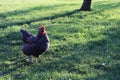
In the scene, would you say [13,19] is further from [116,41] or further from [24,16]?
[116,41]

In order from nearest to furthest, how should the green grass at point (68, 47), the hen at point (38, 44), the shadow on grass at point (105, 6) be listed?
the green grass at point (68, 47) < the hen at point (38, 44) < the shadow on grass at point (105, 6)

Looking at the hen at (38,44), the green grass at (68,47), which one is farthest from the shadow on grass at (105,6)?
the hen at (38,44)

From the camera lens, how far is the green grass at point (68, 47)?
8.34 metres

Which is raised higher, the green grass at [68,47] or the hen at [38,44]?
the hen at [38,44]

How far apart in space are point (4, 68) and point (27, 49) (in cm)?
81

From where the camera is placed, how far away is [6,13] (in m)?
17.5

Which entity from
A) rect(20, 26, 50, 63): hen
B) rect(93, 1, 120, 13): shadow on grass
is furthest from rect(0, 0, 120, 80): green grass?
rect(93, 1, 120, 13): shadow on grass

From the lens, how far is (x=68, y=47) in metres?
10.4

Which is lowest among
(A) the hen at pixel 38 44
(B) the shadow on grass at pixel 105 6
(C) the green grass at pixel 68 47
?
(B) the shadow on grass at pixel 105 6

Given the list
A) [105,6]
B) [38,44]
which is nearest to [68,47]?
[38,44]

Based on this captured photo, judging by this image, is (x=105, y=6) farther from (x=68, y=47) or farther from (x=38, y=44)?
(x=38, y=44)

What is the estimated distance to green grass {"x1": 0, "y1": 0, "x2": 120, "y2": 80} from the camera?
8.34 metres

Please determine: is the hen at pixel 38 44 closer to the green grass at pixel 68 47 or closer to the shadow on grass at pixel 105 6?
the green grass at pixel 68 47

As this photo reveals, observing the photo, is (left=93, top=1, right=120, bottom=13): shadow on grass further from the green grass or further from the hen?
the hen
